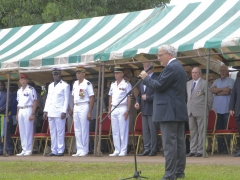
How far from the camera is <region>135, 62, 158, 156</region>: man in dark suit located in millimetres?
15312

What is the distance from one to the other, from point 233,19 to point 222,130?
8.46ft

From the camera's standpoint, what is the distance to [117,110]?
15.9 meters

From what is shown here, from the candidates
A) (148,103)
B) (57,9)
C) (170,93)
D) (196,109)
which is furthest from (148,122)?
(57,9)

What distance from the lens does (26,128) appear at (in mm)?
17453

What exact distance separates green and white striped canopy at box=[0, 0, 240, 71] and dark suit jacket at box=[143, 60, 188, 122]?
4.06 m

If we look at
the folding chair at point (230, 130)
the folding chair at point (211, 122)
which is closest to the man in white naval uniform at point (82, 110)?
the folding chair at point (211, 122)

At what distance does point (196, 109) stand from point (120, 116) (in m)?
2.02

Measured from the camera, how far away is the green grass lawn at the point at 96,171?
1045 cm

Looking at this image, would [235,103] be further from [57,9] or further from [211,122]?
[57,9]

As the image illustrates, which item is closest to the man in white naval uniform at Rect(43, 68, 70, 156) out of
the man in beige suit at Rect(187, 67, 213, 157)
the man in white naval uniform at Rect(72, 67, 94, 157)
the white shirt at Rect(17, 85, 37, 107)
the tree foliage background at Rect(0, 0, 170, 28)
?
the man in white naval uniform at Rect(72, 67, 94, 157)

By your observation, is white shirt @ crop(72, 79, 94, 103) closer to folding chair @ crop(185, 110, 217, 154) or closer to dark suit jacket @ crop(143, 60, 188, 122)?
folding chair @ crop(185, 110, 217, 154)

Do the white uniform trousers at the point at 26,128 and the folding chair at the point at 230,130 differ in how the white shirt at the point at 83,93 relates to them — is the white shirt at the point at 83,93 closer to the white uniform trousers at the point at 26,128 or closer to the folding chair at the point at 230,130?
the white uniform trousers at the point at 26,128

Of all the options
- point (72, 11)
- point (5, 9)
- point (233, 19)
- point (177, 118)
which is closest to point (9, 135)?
point (233, 19)

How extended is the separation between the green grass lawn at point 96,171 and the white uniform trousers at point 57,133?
273cm
